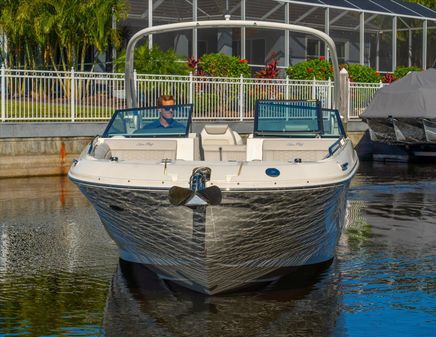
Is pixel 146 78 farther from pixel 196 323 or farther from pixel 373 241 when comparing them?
pixel 196 323

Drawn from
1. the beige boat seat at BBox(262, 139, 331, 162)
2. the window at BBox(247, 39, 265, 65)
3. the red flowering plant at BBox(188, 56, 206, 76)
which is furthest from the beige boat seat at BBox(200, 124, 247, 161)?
the window at BBox(247, 39, 265, 65)

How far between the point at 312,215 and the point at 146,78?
14.5 m

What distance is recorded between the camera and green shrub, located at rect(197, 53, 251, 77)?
93.9 feet

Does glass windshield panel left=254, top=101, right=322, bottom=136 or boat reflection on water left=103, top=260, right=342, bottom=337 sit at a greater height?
glass windshield panel left=254, top=101, right=322, bottom=136

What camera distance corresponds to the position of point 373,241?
37.7 ft

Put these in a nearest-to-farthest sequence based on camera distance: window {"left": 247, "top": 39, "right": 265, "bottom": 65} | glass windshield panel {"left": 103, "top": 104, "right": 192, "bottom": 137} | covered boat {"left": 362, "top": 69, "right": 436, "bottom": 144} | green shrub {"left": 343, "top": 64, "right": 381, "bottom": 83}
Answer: glass windshield panel {"left": 103, "top": 104, "right": 192, "bottom": 137}, covered boat {"left": 362, "top": 69, "right": 436, "bottom": 144}, green shrub {"left": 343, "top": 64, "right": 381, "bottom": 83}, window {"left": 247, "top": 39, "right": 265, "bottom": 65}

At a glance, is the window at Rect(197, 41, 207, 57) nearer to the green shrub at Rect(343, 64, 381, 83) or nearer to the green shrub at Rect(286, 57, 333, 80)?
the green shrub at Rect(286, 57, 333, 80)

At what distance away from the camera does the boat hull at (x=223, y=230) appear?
7742mm

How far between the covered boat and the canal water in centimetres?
1080

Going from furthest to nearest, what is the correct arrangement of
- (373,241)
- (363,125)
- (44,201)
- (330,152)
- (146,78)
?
(363,125)
(146,78)
(44,201)
(373,241)
(330,152)

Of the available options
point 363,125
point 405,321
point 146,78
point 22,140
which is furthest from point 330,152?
point 363,125

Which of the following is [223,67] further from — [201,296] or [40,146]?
[201,296]

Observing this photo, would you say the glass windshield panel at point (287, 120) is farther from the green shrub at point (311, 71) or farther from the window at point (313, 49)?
the window at point (313, 49)

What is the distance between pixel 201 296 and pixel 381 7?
103ft
